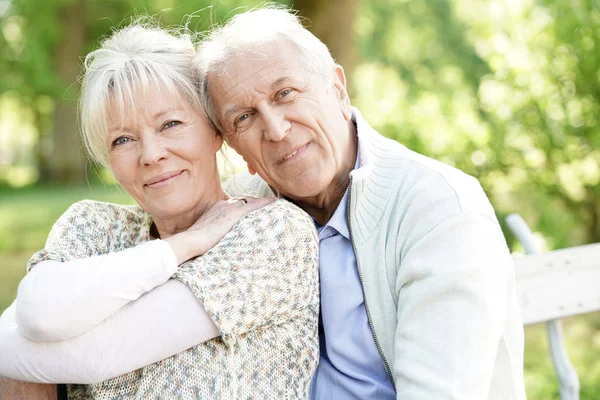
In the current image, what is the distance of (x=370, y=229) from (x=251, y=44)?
72cm

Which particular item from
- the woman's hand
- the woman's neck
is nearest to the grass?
the woman's neck

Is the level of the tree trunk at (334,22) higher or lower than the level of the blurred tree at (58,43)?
higher

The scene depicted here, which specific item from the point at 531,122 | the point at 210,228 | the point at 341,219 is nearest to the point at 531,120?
the point at 531,122

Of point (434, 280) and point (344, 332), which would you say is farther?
point (344, 332)

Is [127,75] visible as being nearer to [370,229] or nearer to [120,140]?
[120,140]

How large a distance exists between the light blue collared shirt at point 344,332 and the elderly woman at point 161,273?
0.08 metres

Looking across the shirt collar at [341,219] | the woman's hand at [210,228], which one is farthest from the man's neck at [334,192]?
the woman's hand at [210,228]

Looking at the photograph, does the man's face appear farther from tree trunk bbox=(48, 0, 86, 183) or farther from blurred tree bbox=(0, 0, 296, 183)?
tree trunk bbox=(48, 0, 86, 183)

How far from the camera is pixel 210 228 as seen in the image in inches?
83.8

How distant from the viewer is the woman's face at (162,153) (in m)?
2.23

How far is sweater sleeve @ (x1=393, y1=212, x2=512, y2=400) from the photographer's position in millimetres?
1896

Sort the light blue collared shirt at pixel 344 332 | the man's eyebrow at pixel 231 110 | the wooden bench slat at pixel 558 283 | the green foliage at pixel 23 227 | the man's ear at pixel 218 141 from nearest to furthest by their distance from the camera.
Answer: the light blue collared shirt at pixel 344 332 < the man's eyebrow at pixel 231 110 < the man's ear at pixel 218 141 < the wooden bench slat at pixel 558 283 < the green foliage at pixel 23 227

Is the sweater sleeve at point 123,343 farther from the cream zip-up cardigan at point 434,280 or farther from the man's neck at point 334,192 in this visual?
the man's neck at point 334,192

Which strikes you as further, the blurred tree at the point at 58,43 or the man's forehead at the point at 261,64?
the blurred tree at the point at 58,43
